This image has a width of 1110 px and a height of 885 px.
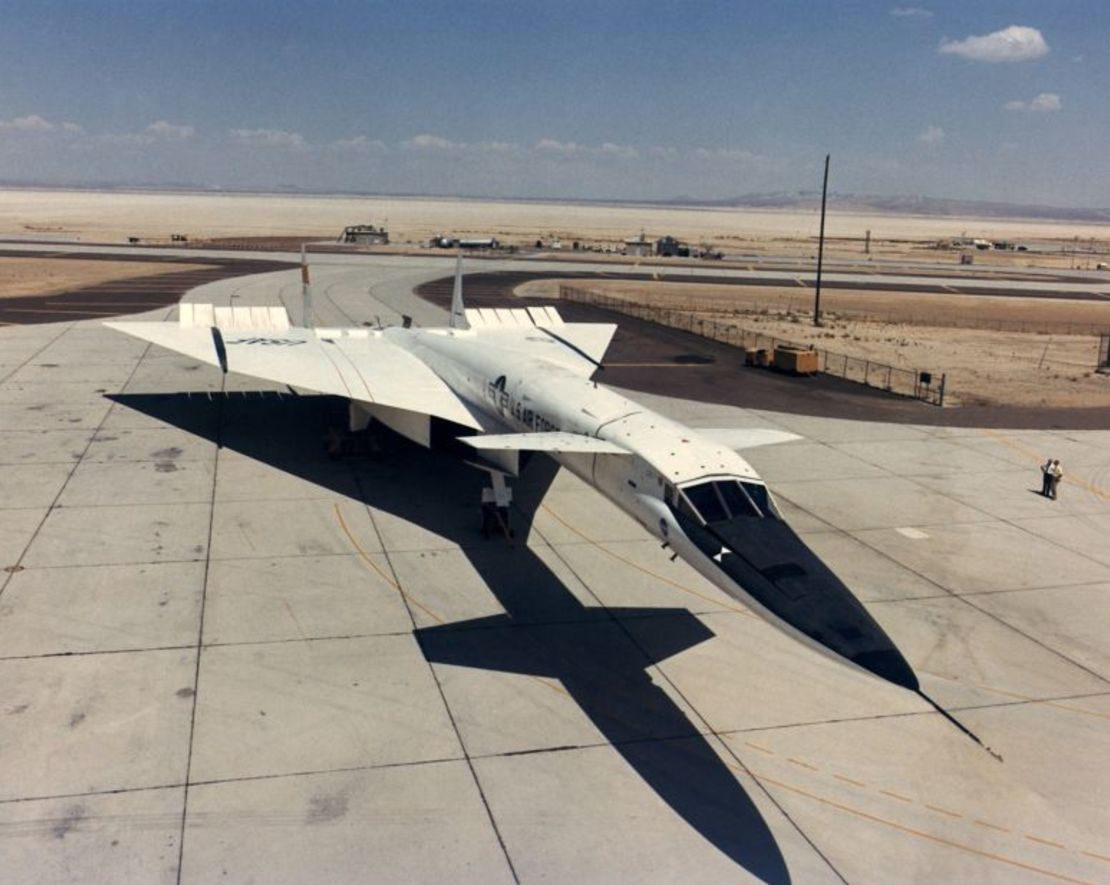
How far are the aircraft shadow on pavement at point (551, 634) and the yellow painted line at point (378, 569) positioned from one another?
1.98 ft

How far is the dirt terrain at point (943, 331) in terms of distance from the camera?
143ft

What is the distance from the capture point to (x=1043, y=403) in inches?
1540

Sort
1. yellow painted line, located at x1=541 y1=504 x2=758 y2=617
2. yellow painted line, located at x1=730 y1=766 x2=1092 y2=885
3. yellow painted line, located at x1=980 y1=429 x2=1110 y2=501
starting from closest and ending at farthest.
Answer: yellow painted line, located at x1=730 y1=766 x2=1092 y2=885 → yellow painted line, located at x1=541 y1=504 x2=758 y2=617 → yellow painted line, located at x1=980 y1=429 x2=1110 y2=501

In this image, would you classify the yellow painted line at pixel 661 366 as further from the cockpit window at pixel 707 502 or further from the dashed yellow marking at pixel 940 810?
the dashed yellow marking at pixel 940 810

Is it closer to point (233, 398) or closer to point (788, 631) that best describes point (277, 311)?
point (233, 398)

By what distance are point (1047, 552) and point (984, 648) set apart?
6.44 m

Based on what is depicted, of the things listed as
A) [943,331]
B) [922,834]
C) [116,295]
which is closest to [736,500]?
[922,834]

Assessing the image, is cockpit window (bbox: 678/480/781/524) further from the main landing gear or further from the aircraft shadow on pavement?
the main landing gear

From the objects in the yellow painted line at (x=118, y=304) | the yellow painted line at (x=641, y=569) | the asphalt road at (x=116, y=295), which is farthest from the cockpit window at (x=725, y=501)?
the yellow painted line at (x=118, y=304)

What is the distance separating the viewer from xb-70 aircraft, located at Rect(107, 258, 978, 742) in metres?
12.4

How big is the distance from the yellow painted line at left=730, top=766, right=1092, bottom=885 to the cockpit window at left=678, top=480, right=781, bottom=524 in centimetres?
389

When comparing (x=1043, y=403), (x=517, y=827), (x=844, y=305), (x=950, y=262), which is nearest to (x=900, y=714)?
(x=517, y=827)

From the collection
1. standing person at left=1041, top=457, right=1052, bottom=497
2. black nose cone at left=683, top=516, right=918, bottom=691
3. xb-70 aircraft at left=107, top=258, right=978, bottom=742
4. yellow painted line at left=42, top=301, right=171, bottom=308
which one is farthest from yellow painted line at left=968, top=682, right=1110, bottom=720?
yellow painted line at left=42, top=301, right=171, bottom=308

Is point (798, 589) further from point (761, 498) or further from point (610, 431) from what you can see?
point (610, 431)
